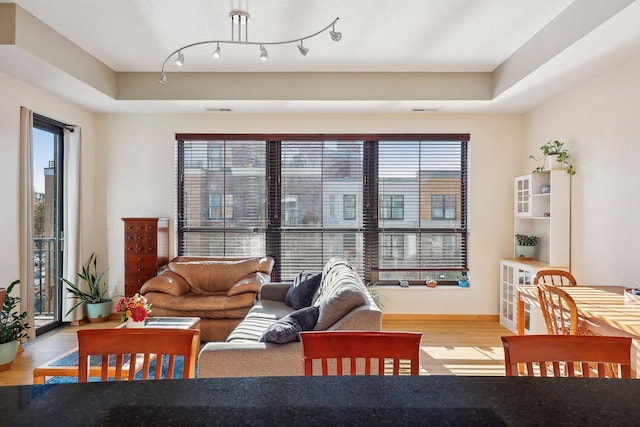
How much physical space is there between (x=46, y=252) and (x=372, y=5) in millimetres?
4458

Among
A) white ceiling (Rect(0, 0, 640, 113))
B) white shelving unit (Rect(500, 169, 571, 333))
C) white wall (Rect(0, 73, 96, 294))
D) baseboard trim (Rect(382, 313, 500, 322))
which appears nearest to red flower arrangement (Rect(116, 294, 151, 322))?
white wall (Rect(0, 73, 96, 294))

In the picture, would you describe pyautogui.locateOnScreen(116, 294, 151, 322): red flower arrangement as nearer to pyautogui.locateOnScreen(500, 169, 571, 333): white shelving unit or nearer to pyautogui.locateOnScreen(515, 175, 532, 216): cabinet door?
pyautogui.locateOnScreen(500, 169, 571, 333): white shelving unit

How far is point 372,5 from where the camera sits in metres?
2.96

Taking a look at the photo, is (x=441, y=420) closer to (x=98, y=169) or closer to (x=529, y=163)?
(x=529, y=163)

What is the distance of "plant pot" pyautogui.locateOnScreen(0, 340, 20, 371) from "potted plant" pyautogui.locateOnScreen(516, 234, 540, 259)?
5.32 meters

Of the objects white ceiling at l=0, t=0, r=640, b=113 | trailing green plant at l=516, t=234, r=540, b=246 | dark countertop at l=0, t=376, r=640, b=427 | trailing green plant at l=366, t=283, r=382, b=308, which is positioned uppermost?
white ceiling at l=0, t=0, r=640, b=113

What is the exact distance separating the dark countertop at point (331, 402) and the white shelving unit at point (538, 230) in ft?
10.4

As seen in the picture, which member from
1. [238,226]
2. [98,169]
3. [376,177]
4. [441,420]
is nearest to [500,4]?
[376,177]

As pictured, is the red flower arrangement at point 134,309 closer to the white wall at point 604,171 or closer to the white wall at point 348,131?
the white wall at point 348,131

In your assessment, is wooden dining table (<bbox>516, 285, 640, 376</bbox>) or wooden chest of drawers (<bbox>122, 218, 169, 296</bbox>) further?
wooden chest of drawers (<bbox>122, 218, 169, 296</bbox>)

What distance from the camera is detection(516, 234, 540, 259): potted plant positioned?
15.0 feet

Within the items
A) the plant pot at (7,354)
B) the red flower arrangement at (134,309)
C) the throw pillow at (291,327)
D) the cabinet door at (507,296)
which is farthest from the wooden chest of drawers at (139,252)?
the cabinet door at (507,296)

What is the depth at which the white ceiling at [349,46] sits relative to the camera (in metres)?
2.94

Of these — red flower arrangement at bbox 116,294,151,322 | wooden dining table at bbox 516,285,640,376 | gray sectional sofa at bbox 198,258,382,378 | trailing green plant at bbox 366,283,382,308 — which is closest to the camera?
wooden dining table at bbox 516,285,640,376
